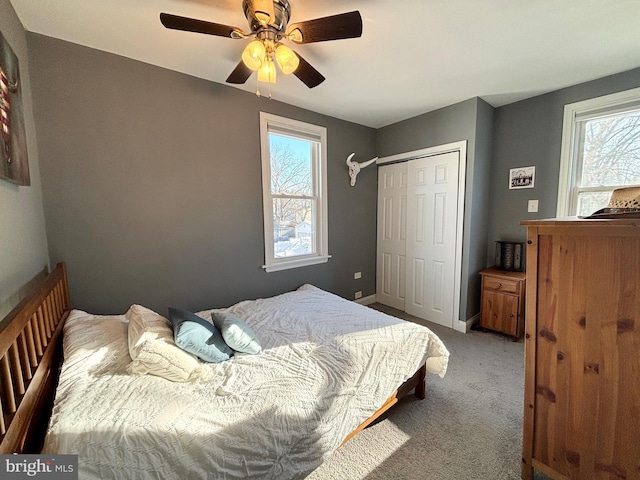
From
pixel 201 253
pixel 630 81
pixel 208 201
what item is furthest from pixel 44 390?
pixel 630 81

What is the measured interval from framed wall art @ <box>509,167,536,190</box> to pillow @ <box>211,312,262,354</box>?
10.6 feet

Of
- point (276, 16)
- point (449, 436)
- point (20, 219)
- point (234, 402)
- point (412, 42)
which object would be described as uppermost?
point (412, 42)

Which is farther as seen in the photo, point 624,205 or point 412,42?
point 412,42

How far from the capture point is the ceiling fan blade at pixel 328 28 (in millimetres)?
1276

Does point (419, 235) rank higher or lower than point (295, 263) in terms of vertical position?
higher

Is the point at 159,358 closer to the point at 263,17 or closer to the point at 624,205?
the point at 263,17

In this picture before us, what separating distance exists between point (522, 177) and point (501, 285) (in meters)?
1.24

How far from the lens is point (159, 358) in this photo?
1.24 m

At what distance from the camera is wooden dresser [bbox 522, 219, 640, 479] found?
0.99m

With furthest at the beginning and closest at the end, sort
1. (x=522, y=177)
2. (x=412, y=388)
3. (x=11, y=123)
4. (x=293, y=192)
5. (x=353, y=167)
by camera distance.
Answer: (x=353, y=167) < (x=293, y=192) < (x=522, y=177) < (x=412, y=388) < (x=11, y=123)

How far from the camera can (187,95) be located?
7.45ft

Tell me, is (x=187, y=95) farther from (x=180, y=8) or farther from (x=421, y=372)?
(x=421, y=372)

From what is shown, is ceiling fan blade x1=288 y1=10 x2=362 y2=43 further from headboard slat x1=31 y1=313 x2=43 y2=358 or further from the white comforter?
headboard slat x1=31 y1=313 x2=43 y2=358

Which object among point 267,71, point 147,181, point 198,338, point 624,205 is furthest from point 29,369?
point 624,205
